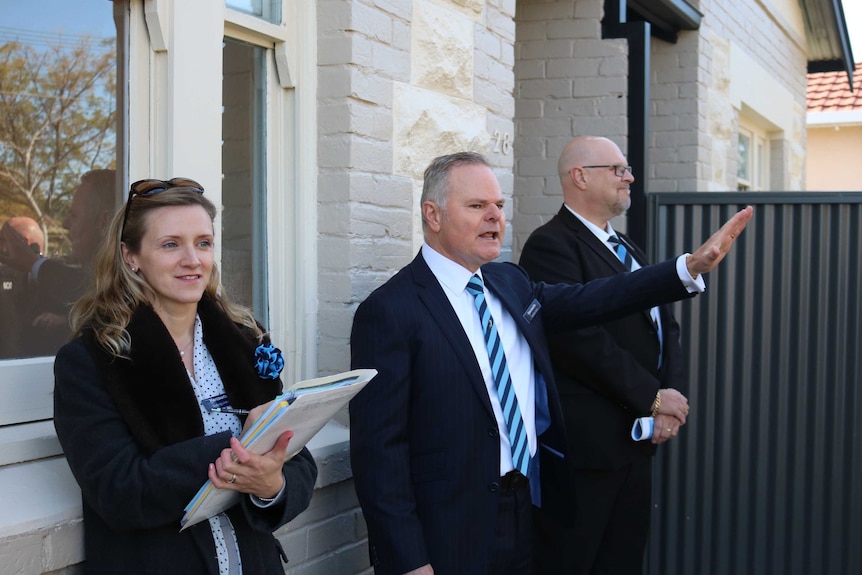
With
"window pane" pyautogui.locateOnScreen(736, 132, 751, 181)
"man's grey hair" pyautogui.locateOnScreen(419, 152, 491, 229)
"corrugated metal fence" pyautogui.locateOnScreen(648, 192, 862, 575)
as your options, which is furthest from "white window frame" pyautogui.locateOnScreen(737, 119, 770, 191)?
"man's grey hair" pyautogui.locateOnScreen(419, 152, 491, 229)

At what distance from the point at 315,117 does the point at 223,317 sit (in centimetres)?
110

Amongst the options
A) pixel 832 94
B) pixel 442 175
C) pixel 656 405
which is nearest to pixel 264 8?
pixel 442 175

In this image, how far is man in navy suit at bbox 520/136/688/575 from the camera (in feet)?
11.6

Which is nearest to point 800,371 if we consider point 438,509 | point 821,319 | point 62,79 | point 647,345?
point 821,319

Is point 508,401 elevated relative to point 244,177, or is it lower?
lower

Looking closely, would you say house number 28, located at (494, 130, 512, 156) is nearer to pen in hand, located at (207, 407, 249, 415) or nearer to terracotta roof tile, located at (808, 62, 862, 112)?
pen in hand, located at (207, 407, 249, 415)

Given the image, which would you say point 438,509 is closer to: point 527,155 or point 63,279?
point 63,279

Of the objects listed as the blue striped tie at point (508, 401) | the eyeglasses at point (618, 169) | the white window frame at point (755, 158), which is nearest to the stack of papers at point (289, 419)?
the blue striped tie at point (508, 401)

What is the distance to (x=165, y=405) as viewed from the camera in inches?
85.4

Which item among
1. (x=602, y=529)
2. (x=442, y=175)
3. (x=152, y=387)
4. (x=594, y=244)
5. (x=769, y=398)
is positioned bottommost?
(x=602, y=529)

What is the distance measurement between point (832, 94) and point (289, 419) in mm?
16959

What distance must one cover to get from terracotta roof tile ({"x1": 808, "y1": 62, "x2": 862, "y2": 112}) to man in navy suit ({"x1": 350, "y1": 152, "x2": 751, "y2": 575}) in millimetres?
14788

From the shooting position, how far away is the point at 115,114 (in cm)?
273

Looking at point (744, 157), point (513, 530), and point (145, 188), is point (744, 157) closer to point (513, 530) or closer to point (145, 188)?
point (513, 530)
